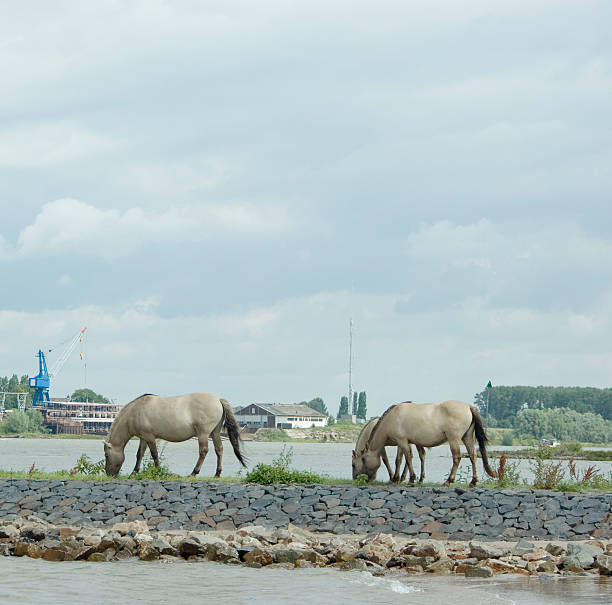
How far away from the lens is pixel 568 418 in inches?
5108

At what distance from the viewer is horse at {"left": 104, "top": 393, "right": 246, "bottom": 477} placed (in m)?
21.8

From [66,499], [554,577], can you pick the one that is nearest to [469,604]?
[554,577]

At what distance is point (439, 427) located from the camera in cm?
1995

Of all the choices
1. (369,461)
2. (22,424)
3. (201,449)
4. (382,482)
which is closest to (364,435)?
(369,461)

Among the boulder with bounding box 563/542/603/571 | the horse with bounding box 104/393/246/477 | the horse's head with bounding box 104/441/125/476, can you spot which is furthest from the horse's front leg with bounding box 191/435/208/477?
the boulder with bounding box 563/542/603/571

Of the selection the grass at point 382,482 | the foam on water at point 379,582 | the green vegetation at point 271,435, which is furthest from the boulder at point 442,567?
the green vegetation at point 271,435

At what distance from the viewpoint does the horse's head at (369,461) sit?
69.6ft

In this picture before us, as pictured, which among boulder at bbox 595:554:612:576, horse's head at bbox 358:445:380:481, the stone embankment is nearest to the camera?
boulder at bbox 595:554:612:576

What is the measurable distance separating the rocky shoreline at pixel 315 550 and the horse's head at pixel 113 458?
13.1 ft

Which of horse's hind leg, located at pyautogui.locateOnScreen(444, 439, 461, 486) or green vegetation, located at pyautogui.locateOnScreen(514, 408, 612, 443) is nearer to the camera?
horse's hind leg, located at pyautogui.locateOnScreen(444, 439, 461, 486)

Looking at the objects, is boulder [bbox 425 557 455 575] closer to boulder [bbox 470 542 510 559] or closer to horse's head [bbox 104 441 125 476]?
boulder [bbox 470 542 510 559]

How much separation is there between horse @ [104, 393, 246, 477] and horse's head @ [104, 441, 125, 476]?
26cm

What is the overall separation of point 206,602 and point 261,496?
19.1ft

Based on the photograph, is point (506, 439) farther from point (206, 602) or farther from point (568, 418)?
point (206, 602)
